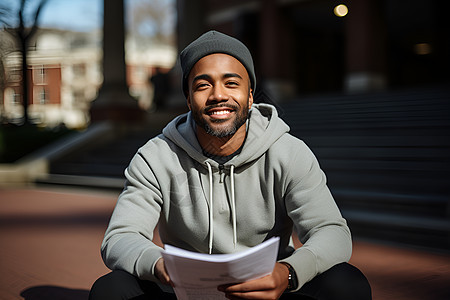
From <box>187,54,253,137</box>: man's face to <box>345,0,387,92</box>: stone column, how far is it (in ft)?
44.2

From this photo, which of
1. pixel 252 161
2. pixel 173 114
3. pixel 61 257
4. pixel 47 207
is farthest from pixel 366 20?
pixel 252 161

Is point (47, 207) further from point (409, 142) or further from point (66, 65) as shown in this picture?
point (66, 65)

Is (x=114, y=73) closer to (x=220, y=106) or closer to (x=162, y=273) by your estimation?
(x=220, y=106)

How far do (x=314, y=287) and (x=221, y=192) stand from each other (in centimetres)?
56

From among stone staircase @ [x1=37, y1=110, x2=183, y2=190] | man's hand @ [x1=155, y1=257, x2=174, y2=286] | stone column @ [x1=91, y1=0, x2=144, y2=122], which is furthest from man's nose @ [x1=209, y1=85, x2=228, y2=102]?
stone column @ [x1=91, y1=0, x2=144, y2=122]

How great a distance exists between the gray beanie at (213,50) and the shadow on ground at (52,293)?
1906 mm

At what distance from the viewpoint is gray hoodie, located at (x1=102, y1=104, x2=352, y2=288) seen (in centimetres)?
195

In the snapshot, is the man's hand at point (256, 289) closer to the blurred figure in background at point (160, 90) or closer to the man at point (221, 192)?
the man at point (221, 192)

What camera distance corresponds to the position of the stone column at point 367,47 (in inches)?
584

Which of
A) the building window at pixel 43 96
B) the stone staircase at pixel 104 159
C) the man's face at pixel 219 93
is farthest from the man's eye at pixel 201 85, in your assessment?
the building window at pixel 43 96

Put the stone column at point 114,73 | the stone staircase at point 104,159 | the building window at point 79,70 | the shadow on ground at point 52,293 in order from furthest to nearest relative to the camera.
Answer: the building window at point 79,70 < the stone column at point 114,73 < the stone staircase at point 104,159 < the shadow on ground at point 52,293

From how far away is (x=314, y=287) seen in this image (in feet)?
5.98

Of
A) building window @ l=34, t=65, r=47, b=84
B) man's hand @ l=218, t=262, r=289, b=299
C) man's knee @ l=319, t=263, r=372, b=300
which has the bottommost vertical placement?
building window @ l=34, t=65, r=47, b=84

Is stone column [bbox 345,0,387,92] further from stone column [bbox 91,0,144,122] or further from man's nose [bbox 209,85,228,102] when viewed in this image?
man's nose [bbox 209,85,228,102]
